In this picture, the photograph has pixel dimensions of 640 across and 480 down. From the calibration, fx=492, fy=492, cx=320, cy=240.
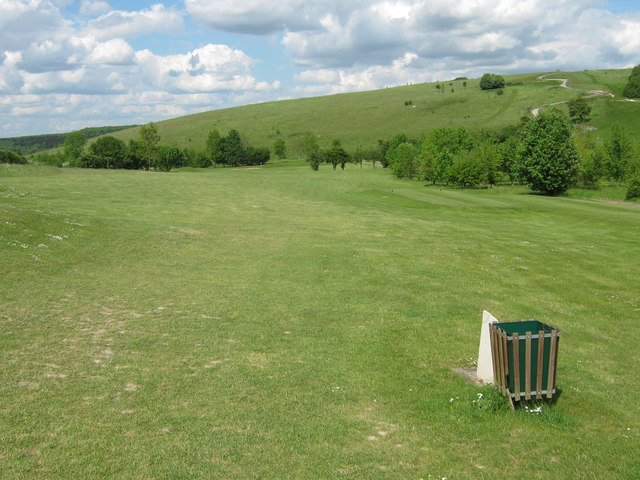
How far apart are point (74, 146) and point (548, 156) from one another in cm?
13214

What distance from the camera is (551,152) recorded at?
73.8m

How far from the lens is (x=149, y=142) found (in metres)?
119

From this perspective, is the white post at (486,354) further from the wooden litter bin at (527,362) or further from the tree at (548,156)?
the tree at (548,156)

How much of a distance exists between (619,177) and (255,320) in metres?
89.4

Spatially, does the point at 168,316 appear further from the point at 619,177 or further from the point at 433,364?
the point at 619,177

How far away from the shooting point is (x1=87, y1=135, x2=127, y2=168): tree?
373 ft

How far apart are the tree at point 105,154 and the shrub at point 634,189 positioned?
4056 inches

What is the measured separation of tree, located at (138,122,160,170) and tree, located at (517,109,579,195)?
273 feet

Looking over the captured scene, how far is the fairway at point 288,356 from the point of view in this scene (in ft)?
24.8

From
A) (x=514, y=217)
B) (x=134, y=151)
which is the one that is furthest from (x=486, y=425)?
(x=134, y=151)

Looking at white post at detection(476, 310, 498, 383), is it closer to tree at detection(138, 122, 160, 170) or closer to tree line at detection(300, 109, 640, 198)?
tree line at detection(300, 109, 640, 198)

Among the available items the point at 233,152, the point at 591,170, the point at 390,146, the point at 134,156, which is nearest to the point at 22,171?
the point at 134,156

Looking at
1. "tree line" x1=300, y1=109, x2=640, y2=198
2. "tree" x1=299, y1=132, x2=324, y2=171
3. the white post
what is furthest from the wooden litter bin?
"tree" x1=299, y1=132, x2=324, y2=171

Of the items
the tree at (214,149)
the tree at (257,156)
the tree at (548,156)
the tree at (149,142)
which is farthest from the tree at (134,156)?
the tree at (548,156)
